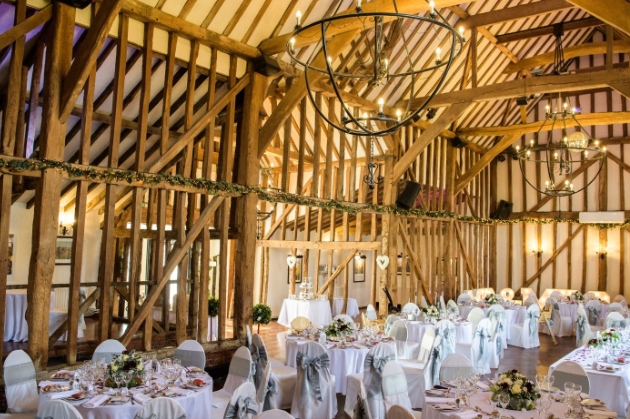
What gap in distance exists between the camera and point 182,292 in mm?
7387

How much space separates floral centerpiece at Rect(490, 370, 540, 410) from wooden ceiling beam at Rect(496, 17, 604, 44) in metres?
8.70

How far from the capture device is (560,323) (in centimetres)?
1243

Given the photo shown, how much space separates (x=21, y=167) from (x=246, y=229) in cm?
338

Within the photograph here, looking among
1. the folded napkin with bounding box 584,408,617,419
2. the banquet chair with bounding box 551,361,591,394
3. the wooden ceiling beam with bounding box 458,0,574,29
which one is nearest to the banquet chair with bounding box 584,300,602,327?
the wooden ceiling beam with bounding box 458,0,574,29

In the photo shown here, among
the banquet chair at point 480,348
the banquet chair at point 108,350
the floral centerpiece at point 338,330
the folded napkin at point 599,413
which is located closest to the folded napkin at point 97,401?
the banquet chair at point 108,350

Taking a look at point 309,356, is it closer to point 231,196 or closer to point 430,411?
point 430,411

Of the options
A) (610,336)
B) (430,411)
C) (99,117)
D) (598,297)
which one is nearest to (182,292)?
(99,117)

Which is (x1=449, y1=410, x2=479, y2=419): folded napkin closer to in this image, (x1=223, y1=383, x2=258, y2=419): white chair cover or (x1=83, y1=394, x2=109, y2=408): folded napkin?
(x1=223, y1=383, x2=258, y2=419): white chair cover

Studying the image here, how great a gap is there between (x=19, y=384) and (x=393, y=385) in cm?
357

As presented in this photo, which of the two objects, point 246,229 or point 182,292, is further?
point 246,229

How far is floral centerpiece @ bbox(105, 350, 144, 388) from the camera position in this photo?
4469 mm

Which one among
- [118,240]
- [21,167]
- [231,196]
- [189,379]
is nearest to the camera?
[189,379]

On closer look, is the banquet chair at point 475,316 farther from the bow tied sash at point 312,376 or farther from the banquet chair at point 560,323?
the bow tied sash at point 312,376

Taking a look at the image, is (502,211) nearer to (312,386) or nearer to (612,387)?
(612,387)
